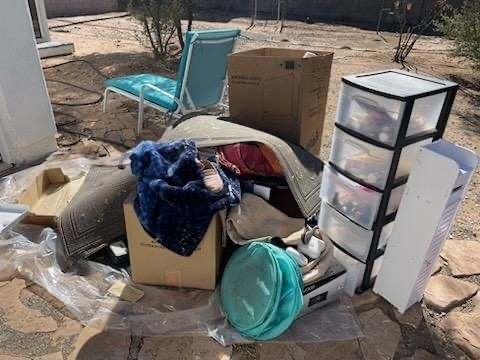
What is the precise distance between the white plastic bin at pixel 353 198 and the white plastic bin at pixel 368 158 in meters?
0.06

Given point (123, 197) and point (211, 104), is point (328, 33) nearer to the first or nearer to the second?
point (211, 104)

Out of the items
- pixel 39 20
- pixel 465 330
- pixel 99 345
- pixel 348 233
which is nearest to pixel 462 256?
pixel 465 330

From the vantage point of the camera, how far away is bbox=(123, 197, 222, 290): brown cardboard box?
2047mm

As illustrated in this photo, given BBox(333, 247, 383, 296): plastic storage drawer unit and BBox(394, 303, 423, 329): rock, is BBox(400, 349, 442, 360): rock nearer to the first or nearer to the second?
BBox(394, 303, 423, 329): rock

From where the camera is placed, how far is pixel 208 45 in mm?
3578

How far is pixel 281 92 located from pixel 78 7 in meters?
12.6

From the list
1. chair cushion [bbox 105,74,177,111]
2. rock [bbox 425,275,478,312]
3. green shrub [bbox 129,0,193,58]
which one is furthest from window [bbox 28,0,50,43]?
rock [bbox 425,275,478,312]

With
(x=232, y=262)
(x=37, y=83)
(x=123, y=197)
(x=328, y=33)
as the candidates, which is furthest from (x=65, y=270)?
(x=328, y=33)

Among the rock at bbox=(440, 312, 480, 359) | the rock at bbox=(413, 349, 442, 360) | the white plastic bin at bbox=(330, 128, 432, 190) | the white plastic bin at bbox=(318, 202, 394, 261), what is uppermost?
the white plastic bin at bbox=(330, 128, 432, 190)

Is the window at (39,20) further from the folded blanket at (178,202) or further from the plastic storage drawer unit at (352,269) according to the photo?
the plastic storage drawer unit at (352,269)

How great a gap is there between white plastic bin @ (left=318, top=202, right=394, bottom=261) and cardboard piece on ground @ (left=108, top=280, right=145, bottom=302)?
1087 millimetres

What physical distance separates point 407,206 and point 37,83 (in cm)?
298

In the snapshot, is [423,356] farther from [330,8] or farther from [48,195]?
[330,8]

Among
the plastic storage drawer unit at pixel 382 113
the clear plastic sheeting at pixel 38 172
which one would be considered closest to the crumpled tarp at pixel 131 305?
the clear plastic sheeting at pixel 38 172
